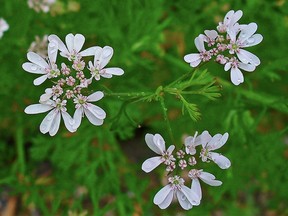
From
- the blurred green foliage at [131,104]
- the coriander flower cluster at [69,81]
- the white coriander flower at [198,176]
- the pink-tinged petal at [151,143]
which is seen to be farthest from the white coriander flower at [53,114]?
the blurred green foliage at [131,104]

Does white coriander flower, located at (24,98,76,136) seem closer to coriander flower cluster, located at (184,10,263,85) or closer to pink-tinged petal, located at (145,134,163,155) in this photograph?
pink-tinged petal, located at (145,134,163,155)

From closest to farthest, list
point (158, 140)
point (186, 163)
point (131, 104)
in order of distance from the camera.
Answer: point (158, 140)
point (186, 163)
point (131, 104)

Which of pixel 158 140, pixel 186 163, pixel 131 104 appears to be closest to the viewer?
pixel 158 140

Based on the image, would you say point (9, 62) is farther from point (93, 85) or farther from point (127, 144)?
point (127, 144)

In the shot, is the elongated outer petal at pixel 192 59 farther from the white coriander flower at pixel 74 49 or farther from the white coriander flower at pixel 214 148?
the white coriander flower at pixel 74 49

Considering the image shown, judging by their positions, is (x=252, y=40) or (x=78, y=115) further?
(x=252, y=40)

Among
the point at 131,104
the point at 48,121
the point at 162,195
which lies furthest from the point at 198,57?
the point at 131,104

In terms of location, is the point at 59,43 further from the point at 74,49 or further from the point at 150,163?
the point at 150,163
